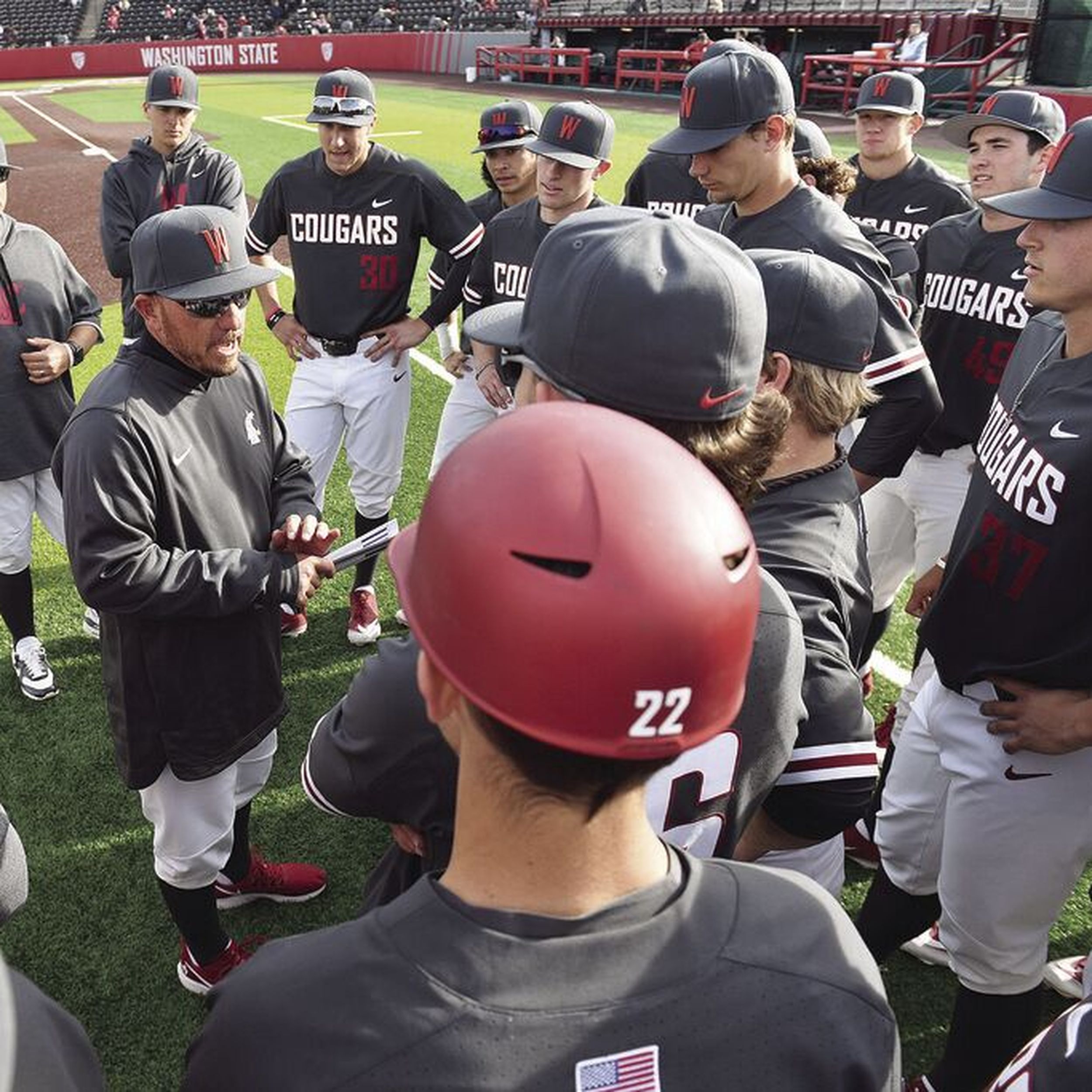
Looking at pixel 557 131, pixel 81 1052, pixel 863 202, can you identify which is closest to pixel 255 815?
pixel 81 1052

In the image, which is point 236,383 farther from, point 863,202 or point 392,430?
point 863,202

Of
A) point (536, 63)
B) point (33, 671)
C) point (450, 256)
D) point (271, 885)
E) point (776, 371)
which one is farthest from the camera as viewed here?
point (536, 63)

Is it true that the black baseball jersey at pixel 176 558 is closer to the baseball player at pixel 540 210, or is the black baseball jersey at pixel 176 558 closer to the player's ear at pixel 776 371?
the player's ear at pixel 776 371

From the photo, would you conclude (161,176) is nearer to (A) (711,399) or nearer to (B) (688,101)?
(B) (688,101)

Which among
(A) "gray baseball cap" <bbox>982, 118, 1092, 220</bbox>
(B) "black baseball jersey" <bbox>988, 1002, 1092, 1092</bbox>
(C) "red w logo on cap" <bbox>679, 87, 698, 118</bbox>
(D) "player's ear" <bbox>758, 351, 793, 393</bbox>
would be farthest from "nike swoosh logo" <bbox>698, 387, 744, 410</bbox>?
(C) "red w logo on cap" <bbox>679, 87, 698, 118</bbox>

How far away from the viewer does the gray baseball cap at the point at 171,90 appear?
5965 mm

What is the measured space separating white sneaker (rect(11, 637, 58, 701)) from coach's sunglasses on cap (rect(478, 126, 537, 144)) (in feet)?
11.4

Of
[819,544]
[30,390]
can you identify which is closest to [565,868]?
[819,544]

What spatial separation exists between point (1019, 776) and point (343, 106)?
437 centimetres

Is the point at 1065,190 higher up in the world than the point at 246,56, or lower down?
higher up

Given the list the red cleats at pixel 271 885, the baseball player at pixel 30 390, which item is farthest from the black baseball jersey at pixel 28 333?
the red cleats at pixel 271 885

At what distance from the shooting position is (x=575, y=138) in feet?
15.5

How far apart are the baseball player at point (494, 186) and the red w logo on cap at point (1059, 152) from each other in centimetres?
312

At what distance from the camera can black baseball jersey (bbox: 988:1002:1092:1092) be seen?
117cm
